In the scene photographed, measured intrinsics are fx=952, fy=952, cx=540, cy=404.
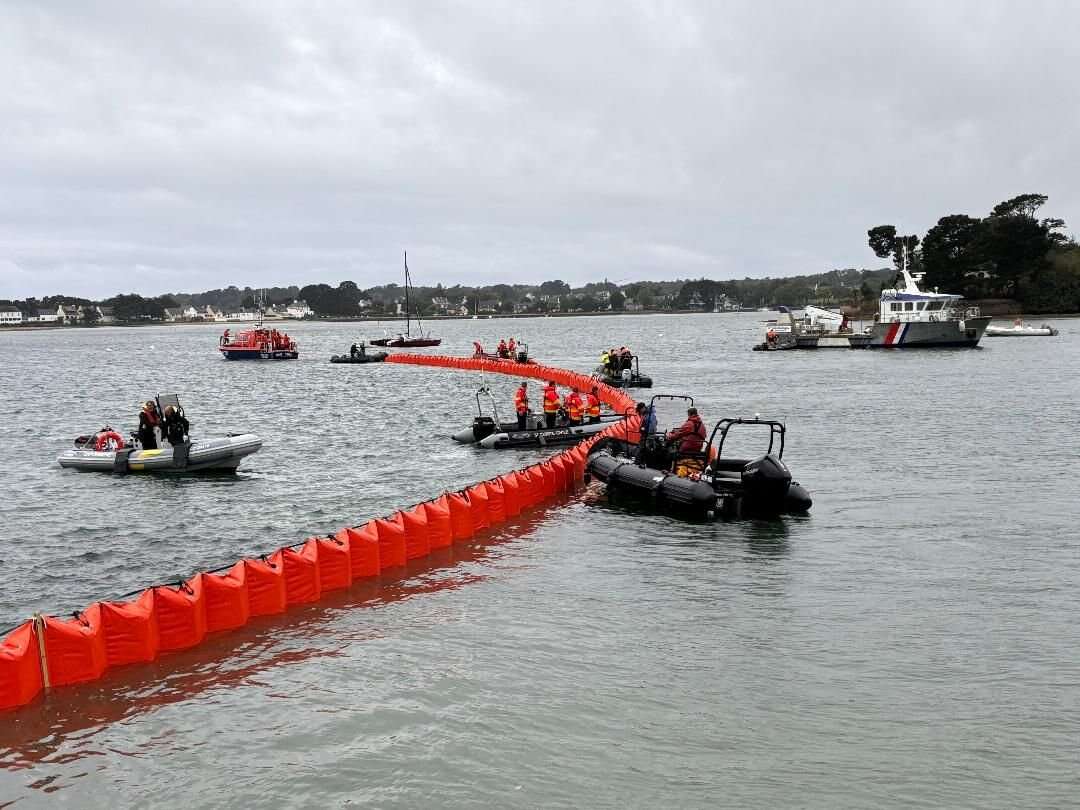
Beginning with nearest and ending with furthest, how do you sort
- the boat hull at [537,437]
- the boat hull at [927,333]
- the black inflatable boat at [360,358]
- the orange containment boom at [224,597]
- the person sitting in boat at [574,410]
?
1. the orange containment boom at [224,597]
2. the boat hull at [537,437]
3. the person sitting in boat at [574,410]
4. the boat hull at [927,333]
5. the black inflatable boat at [360,358]

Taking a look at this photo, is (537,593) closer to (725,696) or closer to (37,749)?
(725,696)

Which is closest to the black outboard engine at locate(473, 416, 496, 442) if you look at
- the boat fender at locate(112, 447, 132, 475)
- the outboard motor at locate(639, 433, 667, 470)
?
the outboard motor at locate(639, 433, 667, 470)

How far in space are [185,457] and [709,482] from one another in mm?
14910

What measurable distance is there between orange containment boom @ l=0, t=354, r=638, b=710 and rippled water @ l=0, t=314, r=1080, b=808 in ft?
0.97

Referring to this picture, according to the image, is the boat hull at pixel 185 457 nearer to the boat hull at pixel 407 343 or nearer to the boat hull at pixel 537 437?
the boat hull at pixel 537 437

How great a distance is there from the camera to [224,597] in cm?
1334

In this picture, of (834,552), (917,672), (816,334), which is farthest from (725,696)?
(816,334)

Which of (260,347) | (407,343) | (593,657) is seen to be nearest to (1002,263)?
(407,343)

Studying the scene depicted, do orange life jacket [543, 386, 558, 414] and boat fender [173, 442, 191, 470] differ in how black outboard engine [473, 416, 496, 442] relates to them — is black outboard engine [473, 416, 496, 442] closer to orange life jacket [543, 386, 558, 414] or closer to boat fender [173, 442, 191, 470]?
orange life jacket [543, 386, 558, 414]

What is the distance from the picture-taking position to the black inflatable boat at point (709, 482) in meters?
19.9

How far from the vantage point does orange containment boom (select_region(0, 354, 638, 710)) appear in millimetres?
11250

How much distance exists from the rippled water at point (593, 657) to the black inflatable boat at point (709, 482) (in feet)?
2.17

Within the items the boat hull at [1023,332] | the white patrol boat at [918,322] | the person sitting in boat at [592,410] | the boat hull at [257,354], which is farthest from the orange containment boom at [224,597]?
the boat hull at [1023,332]

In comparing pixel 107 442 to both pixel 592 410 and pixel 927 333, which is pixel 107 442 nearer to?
pixel 592 410
